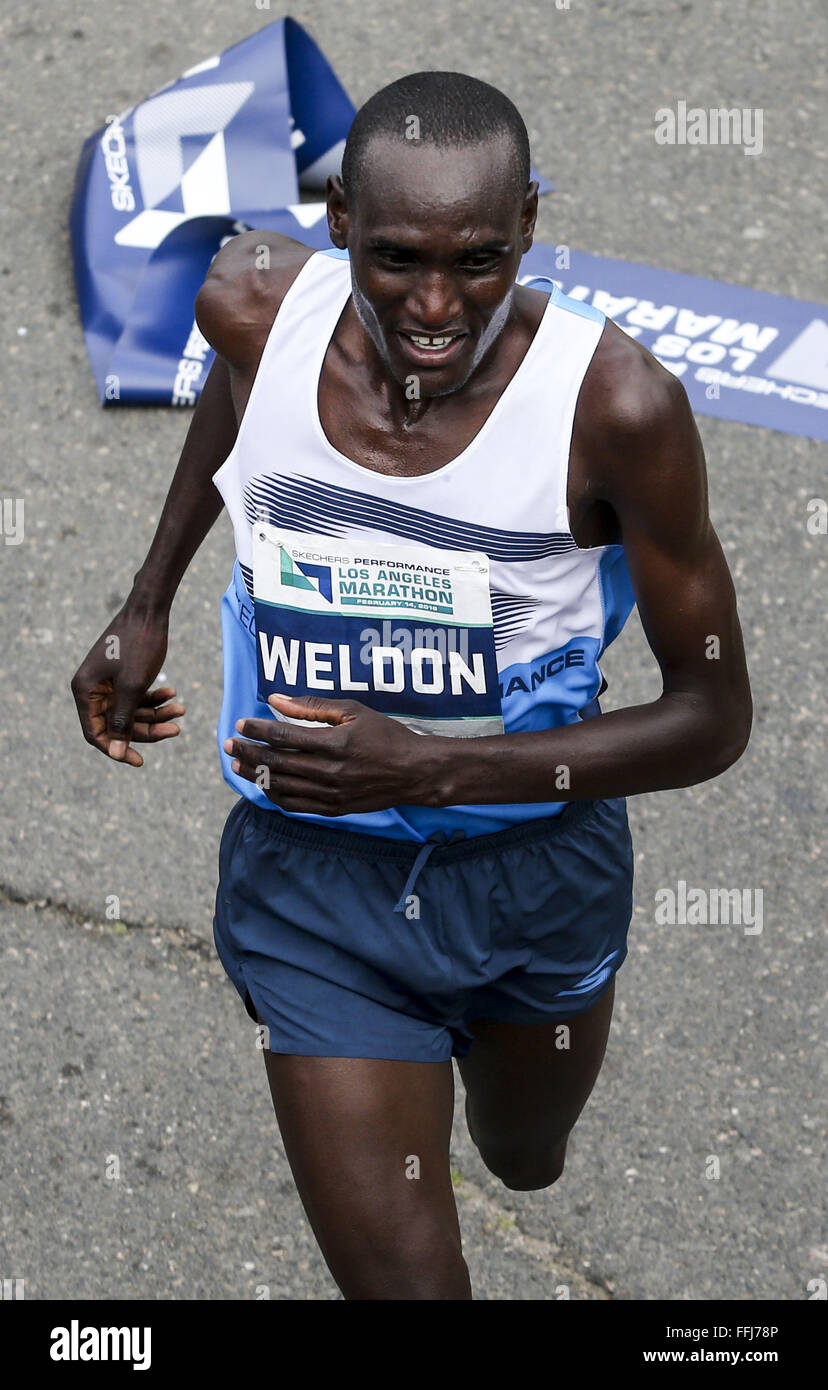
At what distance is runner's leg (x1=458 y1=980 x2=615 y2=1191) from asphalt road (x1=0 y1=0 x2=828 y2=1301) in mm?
384

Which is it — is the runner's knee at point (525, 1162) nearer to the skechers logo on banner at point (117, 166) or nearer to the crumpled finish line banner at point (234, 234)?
the crumpled finish line banner at point (234, 234)

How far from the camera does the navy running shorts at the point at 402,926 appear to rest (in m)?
2.54

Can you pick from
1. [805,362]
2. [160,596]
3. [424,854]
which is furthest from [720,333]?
[424,854]

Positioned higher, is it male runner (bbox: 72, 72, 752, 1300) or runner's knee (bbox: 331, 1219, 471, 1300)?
male runner (bbox: 72, 72, 752, 1300)

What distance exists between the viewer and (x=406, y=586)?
2420 mm

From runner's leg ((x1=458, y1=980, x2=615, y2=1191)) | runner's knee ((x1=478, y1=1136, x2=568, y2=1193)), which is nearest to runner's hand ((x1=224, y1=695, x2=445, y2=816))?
runner's leg ((x1=458, y1=980, x2=615, y2=1191))

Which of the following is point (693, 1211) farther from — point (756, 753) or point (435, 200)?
point (435, 200)

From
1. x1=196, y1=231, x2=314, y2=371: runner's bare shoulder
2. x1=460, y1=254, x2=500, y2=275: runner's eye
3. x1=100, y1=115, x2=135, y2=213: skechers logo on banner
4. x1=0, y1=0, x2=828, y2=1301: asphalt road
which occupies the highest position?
x1=460, y1=254, x2=500, y2=275: runner's eye

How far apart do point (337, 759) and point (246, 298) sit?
0.75 m

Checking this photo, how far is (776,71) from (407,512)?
198 inches

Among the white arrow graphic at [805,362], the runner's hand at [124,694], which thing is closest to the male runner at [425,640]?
the runner's hand at [124,694]

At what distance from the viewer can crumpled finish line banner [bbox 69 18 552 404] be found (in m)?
5.36

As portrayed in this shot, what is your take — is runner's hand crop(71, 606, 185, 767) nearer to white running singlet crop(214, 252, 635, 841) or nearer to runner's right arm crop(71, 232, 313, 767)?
runner's right arm crop(71, 232, 313, 767)

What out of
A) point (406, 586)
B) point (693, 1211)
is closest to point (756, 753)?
point (693, 1211)
